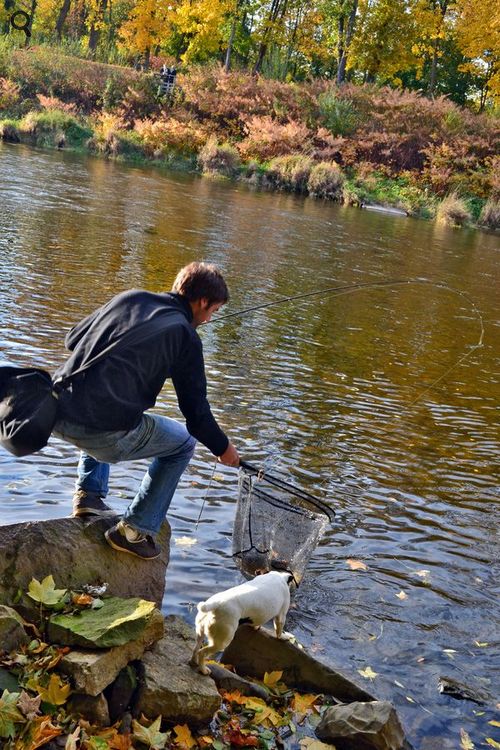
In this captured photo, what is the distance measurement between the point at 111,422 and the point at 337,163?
1444 inches

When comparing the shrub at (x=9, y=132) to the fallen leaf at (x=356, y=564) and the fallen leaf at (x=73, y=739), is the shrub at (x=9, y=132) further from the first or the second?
the fallen leaf at (x=73, y=739)

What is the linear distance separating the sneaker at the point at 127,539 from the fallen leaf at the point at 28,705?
120 centimetres

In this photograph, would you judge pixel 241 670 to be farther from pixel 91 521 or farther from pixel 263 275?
pixel 263 275

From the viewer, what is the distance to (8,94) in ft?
140

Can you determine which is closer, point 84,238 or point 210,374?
point 210,374

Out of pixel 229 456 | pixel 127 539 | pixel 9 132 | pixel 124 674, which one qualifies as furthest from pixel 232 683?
pixel 9 132

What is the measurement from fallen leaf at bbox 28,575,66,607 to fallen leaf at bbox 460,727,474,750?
7.17ft

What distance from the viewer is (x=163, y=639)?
14.1 ft

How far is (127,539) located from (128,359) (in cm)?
112

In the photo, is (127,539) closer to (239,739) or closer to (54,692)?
(54,692)

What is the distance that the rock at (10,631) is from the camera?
3721mm

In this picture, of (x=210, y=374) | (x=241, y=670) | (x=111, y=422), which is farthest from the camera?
(x=210, y=374)

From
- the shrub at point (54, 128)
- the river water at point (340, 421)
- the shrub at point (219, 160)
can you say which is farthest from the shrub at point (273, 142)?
the river water at point (340, 421)

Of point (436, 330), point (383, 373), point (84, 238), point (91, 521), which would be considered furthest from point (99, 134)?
point (91, 521)
